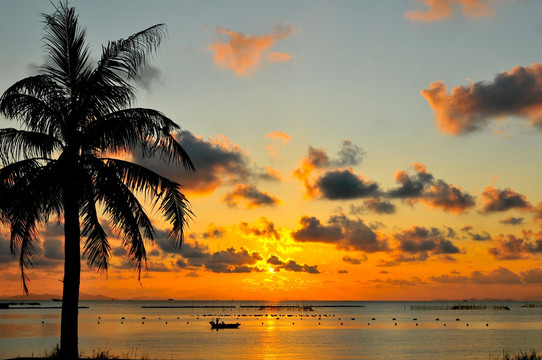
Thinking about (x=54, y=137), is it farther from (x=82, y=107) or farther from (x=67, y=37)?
(x=67, y=37)

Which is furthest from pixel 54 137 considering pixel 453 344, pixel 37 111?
pixel 453 344

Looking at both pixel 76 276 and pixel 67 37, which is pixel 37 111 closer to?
pixel 67 37

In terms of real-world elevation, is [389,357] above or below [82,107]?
below

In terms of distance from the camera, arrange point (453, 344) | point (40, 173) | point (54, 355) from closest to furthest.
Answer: point (40, 173)
point (54, 355)
point (453, 344)

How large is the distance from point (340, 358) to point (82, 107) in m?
51.2

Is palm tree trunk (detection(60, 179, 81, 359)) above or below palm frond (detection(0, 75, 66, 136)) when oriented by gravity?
below

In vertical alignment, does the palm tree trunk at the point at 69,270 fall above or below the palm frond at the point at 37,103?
below

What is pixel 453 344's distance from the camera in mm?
83188

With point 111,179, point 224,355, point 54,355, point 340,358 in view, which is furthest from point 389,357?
point 111,179

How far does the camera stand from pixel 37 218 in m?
20.3

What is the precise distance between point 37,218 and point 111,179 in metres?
2.94

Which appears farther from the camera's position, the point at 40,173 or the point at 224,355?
the point at 224,355

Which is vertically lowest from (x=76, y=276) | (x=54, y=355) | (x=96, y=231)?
(x=54, y=355)

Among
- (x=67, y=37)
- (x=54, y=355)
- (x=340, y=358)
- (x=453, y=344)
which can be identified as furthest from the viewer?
(x=453, y=344)
